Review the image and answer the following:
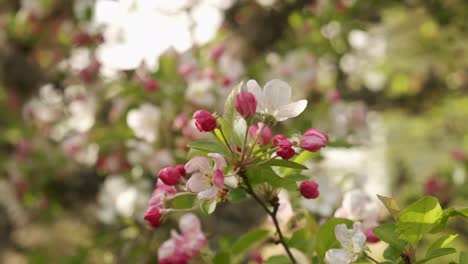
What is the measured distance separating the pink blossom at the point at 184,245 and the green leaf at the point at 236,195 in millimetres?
236

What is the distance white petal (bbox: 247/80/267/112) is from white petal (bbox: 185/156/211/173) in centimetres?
11

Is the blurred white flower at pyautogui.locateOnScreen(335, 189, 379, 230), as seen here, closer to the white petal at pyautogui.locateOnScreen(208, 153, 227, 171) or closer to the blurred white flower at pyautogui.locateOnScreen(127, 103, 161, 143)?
the white petal at pyautogui.locateOnScreen(208, 153, 227, 171)

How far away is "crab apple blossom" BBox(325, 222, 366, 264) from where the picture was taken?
829 mm

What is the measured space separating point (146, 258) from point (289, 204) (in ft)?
2.69

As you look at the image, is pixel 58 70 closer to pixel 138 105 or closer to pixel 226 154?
pixel 138 105

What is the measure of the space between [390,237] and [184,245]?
1.33 ft

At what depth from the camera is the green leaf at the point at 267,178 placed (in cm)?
86

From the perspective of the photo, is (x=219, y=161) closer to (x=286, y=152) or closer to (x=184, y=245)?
(x=286, y=152)

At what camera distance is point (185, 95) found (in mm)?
1893

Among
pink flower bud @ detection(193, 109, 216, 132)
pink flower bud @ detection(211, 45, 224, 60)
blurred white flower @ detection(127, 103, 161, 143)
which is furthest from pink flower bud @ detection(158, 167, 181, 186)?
pink flower bud @ detection(211, 45, 224, 60)

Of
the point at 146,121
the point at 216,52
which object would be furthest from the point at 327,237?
the point at 216,52

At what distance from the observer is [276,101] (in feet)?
2.93

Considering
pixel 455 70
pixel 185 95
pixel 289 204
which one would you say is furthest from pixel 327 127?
pixel 455 70

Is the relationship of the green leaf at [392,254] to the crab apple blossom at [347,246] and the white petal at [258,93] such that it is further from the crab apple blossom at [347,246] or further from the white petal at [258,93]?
the white petal at [258,93]
